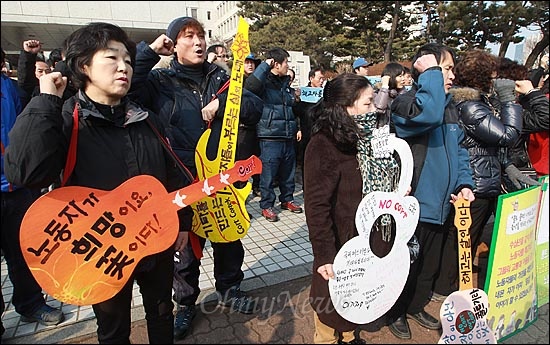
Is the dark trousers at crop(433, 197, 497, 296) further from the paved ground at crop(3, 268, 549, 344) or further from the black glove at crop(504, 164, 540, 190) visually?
the black glove at crop(504, 164, 540, 190)

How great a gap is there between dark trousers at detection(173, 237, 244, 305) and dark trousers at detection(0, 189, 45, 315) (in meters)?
1.05

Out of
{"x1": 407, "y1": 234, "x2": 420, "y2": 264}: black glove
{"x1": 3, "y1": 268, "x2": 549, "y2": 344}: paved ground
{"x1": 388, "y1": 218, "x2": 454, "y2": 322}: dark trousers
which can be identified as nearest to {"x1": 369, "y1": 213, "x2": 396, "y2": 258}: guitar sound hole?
{"x1": 407, "y1": 234, "x2": 420, "y2": 264}: black glove

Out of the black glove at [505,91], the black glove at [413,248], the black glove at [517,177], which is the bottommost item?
the black glove at [413,248]

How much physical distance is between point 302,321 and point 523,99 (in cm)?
250

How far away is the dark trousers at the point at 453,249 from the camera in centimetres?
250

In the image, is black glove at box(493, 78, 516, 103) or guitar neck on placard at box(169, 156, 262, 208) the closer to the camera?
guitar neck on placard at box(169, 156, 262, 208)

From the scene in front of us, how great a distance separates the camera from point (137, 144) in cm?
152

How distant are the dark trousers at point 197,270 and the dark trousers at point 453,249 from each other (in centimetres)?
150

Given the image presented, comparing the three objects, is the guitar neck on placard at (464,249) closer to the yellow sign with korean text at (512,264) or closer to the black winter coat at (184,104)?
the yellow sign with korean text at (512,264)

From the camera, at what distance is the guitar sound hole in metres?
1.86

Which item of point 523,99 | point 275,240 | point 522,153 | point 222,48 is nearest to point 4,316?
point 275,240

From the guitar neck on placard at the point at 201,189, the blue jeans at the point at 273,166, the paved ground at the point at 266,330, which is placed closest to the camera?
the guitar neck on placard at the point at 201,189

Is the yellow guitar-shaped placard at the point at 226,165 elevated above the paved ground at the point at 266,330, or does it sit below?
above

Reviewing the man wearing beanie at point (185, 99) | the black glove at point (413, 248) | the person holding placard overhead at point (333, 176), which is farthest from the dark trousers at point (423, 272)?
the man wearing beanie at point (185, 99)
